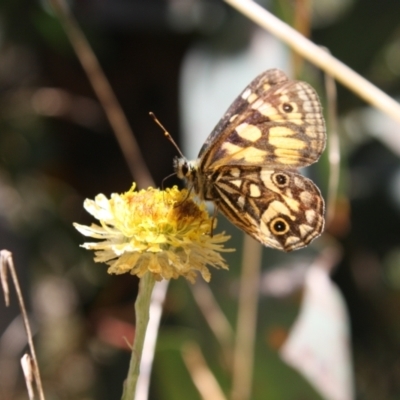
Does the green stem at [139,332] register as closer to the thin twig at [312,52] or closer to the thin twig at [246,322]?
the thin twig at [312,52]

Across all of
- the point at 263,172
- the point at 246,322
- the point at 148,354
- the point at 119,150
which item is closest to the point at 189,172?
the point at 263,172

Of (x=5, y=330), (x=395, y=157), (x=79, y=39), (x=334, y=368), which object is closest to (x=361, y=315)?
(x=395, y=157)

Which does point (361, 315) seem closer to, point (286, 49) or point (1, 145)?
point (286, 49)

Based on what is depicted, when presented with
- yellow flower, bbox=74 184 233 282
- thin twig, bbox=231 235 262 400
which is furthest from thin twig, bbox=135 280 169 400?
thin twig, bbox=231 235 262 400

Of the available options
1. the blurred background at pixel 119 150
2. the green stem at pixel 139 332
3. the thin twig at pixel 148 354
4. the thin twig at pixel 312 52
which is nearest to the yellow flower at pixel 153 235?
the green stem at pixel 139 332

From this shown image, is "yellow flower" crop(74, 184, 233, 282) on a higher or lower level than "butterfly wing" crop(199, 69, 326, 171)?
lower

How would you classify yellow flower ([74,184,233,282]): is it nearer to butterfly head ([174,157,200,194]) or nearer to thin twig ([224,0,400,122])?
butterfly head ([174,157,200,194])
